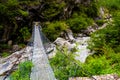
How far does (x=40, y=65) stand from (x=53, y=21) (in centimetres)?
687

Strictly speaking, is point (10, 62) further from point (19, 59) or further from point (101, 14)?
point (101, 14)

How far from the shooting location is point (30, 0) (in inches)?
521

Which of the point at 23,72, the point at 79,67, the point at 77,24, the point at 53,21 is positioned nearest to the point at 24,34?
the point at 53,21

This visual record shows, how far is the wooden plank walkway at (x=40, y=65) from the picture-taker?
6598 mm

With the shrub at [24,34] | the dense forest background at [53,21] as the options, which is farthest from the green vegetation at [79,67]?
the shrub at [24,34]

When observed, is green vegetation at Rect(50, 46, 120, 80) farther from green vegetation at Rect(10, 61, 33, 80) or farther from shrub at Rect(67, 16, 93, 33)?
shrub at Rect(67, 16, 93, 33)

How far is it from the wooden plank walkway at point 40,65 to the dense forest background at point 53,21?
1600mm

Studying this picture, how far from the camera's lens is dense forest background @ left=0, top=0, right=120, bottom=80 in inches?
386

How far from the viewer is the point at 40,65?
7.22 m

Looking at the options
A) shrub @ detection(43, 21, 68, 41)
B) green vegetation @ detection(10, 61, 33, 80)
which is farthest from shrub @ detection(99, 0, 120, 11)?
green vegetation @ detection(10, 61, 33, 80)

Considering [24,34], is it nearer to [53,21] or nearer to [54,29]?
[54,29]

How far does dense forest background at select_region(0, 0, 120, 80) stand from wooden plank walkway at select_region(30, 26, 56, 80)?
5.25 ft

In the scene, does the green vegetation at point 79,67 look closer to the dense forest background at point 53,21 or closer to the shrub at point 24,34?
the dense forest background at point 53,21

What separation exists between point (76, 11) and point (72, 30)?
5.15 feet
